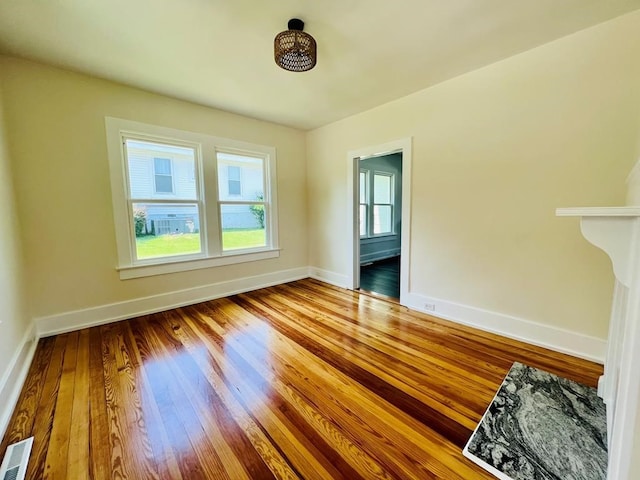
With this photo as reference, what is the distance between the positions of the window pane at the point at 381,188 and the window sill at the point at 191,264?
3.12 metres

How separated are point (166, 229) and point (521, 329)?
13.3 ft

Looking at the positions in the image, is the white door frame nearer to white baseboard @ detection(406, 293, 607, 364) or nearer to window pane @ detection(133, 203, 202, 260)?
white baseboard @ detection(406, 293, 607, 364)

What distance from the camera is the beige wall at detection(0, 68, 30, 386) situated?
1689 millimetres

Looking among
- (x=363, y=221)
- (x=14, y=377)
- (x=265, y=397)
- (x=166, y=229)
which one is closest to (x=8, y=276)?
(x=14, y=377)

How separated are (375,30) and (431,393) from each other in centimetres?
266

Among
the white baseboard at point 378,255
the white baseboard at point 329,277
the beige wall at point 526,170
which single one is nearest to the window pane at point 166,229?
the white baseboard at point 329,277

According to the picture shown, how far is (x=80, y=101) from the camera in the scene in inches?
101

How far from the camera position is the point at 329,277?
4336 millimetres

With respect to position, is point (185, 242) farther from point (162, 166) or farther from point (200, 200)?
point (162, 166)

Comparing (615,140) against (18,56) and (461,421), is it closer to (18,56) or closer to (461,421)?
(461,421)

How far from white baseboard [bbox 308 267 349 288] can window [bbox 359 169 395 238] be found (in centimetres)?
181

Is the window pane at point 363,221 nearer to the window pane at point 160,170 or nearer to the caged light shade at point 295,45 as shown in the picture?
the window pane at point 160,170

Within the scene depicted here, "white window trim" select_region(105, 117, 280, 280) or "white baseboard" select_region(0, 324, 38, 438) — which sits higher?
"white window trim" select_region(105, 117, 280, 280)

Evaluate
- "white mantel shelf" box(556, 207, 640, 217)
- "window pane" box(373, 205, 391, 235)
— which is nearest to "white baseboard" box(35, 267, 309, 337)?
"window pane" box(373, 205, 391, 235)
